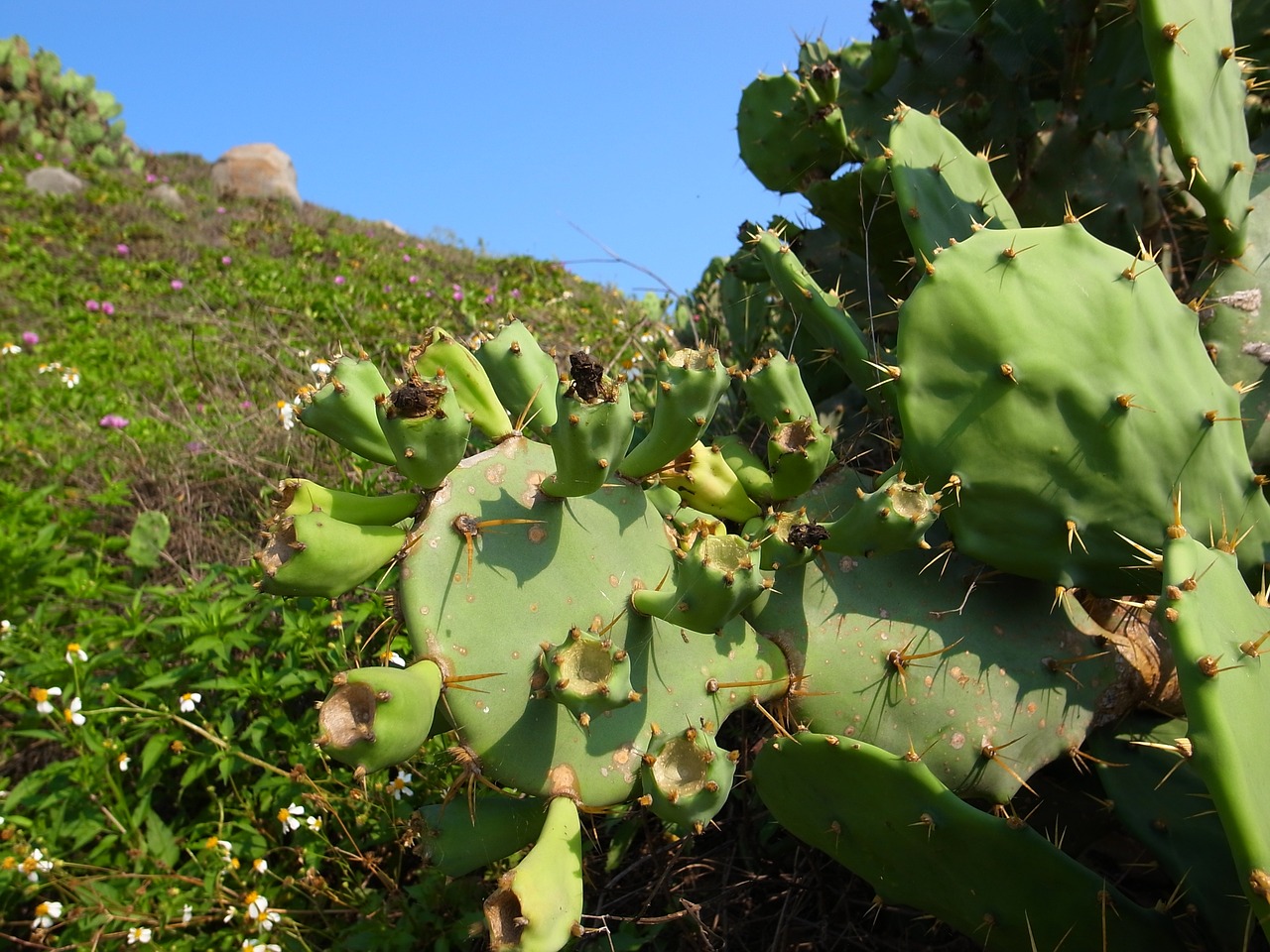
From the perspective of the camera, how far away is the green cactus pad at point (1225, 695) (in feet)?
3.32

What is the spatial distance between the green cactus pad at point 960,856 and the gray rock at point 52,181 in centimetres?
1144

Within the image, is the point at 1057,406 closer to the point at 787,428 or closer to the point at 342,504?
the point at 787,428

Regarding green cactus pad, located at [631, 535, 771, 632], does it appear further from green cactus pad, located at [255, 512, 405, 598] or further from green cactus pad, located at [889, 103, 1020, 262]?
green cactus pad, located at [889, 103, 1020, 262]

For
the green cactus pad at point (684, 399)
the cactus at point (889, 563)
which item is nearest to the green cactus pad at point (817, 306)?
the cactus at point (889, 563)

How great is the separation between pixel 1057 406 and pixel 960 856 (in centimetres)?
74

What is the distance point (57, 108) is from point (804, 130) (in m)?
14.1

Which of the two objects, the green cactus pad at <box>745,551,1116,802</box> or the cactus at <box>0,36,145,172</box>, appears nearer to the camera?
the green cactus pad at <box>745,551,1116,802</box>

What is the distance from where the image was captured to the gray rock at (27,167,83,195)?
998 centimetres

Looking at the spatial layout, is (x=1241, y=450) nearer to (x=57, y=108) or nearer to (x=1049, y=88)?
(x=1049, y=88)

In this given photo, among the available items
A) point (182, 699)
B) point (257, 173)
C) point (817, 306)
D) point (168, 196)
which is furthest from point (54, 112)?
point (817, 306)

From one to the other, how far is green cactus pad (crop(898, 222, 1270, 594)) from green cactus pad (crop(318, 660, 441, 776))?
94 centimetres

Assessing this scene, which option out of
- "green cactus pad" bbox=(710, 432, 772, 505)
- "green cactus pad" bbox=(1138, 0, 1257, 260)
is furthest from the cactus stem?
"green cactus pad" bbox=(710, 432, 772, 505)

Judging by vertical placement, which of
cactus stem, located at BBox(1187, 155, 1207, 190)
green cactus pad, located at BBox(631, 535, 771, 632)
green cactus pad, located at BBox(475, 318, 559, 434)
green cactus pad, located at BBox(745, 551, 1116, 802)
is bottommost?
green cactus pad, located at BBox(745, 551, 1116, 802)

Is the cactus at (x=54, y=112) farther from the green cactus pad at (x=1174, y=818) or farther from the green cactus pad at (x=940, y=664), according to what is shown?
the green cactus pad at (x=1174, y=818)
